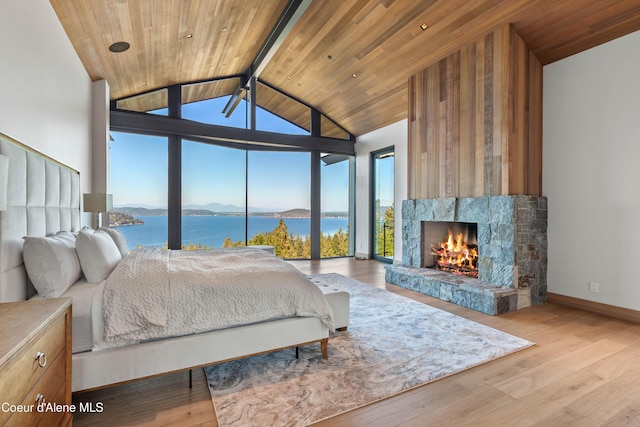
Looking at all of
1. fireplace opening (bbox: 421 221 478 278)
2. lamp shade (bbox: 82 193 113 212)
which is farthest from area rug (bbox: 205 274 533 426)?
lamp shade (bbox: 82 193 113 212)

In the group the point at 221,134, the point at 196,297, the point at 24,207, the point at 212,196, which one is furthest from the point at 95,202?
the point at 221,134

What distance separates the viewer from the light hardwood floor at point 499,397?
177 cm

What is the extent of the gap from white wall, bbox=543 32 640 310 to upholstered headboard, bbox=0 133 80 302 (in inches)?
209

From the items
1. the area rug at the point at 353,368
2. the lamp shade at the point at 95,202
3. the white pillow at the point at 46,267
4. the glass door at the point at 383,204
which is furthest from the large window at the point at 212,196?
the white pillow at the point at 46,267

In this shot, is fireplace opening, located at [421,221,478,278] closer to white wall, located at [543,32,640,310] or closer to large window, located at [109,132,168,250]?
white wall, located at [543,32,640,310]

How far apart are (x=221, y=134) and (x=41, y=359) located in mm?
5597

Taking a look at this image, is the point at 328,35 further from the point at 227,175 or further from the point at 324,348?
the point at 324,348

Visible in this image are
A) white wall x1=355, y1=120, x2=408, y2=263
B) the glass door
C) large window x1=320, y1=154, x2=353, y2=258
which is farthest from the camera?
large window x1=320, y1=154, x2=353, y2=258

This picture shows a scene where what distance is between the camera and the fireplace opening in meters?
4.68

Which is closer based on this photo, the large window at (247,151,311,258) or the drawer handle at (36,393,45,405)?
the drawer handle at (36,393,45,405)

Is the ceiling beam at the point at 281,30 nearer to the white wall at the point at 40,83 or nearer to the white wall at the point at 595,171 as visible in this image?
the white wall at the point at 40,83

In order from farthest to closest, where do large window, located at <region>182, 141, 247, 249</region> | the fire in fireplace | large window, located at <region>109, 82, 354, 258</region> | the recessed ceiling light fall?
large window, located at <region>182, 141, 247, 249</region> → large window, located at <region>109, 82, 354, 258</region> → the fire in fireplace → the recessed ceiling light

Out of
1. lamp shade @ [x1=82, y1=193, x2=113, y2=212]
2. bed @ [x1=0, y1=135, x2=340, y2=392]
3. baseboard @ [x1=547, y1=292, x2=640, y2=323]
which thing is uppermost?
lamp shade @ [x1=82, y1=193, x2=113, y2=212]

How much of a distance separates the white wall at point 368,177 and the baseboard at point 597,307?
2.79m
